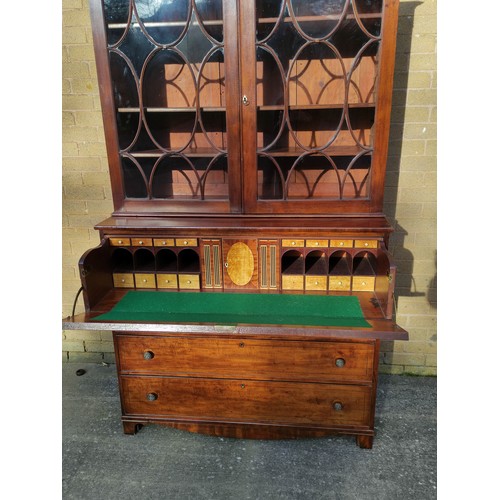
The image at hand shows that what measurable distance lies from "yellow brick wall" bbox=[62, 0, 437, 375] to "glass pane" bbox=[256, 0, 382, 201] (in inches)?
17.6

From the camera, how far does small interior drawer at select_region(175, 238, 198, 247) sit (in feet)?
6.70

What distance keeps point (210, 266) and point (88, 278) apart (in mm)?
574

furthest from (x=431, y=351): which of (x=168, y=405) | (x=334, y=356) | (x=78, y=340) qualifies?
(x=78, y=340)

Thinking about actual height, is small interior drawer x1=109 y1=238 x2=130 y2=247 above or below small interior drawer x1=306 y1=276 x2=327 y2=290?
above

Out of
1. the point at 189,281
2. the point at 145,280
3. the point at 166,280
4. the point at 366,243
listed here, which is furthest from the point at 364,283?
the point at 145,280

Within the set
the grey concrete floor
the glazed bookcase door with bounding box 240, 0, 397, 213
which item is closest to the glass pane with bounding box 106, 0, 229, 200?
the glazed bookcase door with bounding box 240, 0, 397, 213

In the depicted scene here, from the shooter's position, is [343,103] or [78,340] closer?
[343,103]

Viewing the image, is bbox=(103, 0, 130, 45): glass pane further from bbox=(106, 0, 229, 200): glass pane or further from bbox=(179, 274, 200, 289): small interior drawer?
bbox=(179, 274, 200, 289): small interior drawer

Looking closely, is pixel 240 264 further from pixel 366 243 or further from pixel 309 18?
pixel 309 18

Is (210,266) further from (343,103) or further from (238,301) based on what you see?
(343,103)

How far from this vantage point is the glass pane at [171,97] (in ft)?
6.01

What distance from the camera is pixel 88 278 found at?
6.26 ft

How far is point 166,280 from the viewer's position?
2143mm

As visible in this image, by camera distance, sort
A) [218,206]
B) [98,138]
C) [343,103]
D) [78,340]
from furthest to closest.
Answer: [78,340] < [98,138] < [218,206] < [343,103]
